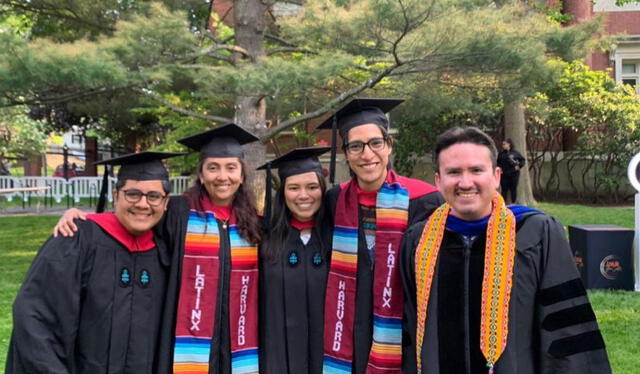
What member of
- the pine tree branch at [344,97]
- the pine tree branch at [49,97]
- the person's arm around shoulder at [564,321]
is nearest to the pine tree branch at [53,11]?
the pine tree branch at [49,97]

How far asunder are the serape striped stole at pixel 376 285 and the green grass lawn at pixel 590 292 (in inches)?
91.6

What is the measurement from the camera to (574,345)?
2031 mm

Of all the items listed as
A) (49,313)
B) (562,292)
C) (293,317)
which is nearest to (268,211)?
(293,317)

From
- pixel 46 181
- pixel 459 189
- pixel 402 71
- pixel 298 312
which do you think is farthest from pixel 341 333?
pixel 46 181

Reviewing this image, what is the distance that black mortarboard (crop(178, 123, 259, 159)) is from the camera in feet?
9.57

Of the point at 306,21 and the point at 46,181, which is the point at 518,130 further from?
the point at 46,181

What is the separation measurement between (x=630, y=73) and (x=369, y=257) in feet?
57.6

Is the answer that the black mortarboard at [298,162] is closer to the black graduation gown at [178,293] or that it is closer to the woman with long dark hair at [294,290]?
the woman with long dark hair at [294,290]

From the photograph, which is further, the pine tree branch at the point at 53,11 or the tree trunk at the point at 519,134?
the tree trunk at the point at 519,134

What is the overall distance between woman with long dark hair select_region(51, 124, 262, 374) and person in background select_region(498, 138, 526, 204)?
974 cm

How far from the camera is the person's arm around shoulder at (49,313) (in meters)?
2.32

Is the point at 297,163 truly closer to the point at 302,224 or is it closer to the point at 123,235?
the point at 302,224

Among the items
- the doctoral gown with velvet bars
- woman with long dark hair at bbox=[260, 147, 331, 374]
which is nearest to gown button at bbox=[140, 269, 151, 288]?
the doctoral gown with velvet bars

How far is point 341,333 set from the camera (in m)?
2.64
